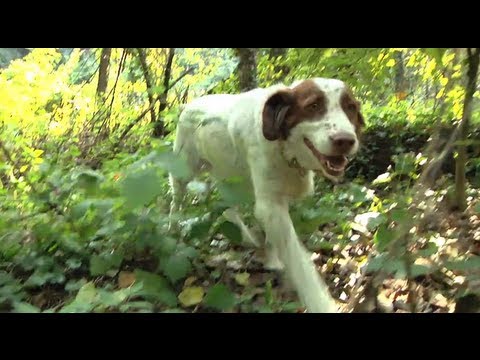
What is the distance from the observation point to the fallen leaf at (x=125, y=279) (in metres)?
2.32

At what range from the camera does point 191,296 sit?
209 centimetres

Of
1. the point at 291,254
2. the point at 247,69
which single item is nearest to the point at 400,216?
the point at 291,254

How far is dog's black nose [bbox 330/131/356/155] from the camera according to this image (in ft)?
7.77

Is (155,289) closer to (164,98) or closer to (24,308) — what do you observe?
(24,308)

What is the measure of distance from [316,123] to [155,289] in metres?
0.99

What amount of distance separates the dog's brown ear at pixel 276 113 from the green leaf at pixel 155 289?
0.85m

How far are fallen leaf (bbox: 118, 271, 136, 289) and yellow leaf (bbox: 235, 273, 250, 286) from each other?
1.53 feet

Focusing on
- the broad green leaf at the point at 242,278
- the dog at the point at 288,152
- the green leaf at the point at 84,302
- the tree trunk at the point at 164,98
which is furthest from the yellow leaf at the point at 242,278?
the tree trunk at the point at 164,98

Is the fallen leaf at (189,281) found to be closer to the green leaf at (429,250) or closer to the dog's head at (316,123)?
the dog's head at (316,123)

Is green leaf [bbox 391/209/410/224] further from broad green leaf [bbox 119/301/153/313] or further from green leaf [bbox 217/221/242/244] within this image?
broad green leaf [bbox 119/301/153/313]

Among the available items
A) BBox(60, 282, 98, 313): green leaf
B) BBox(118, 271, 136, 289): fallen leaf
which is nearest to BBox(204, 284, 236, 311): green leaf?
BBox(60, 282, 98, 313): green leaf
